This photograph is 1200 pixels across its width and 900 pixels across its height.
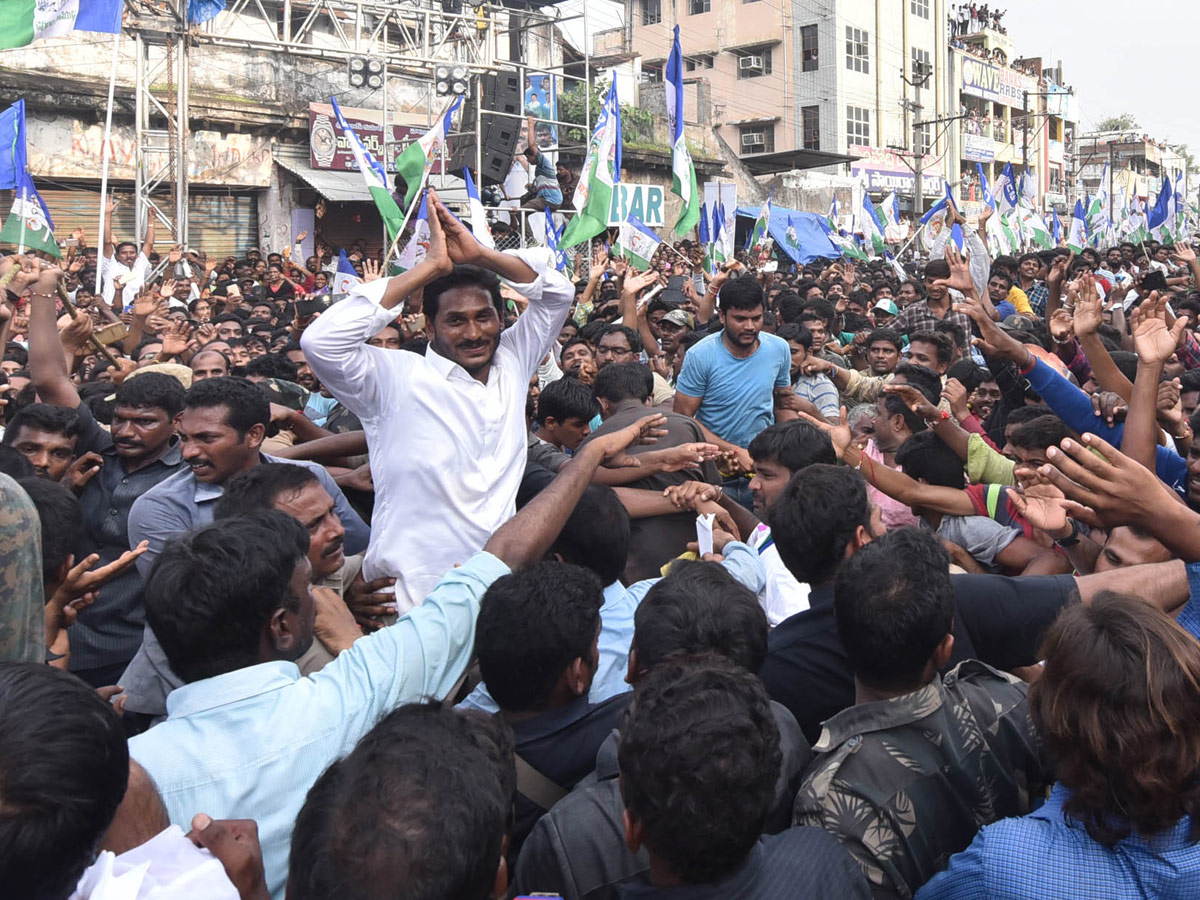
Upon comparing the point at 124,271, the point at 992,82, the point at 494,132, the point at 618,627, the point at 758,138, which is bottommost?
the point at 618,627

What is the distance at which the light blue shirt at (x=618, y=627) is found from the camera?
8.06 feet

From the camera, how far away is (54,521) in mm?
2645

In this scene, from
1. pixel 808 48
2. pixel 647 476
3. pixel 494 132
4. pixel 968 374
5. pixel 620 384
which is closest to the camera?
pixel 647 476

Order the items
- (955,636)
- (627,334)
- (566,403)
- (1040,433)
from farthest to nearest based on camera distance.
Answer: (627,334) → (566,403) → (1040,433) → (955,636)

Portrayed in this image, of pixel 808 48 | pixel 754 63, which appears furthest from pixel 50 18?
pixel 754 63

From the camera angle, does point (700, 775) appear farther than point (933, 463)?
No

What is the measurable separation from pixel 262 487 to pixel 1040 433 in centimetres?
263

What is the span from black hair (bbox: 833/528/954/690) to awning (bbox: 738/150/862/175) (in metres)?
28.4

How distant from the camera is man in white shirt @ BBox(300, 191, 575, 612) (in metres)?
2.89

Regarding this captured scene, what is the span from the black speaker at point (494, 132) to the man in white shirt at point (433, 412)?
13.1 meters

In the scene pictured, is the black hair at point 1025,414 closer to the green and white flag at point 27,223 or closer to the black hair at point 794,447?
the black hair at point 794,447

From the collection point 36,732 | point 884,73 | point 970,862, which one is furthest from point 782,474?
point 884,73

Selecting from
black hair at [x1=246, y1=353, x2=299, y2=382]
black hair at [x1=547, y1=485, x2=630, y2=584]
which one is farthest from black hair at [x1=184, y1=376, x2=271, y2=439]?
black hair at [x1=246, y1=353, x2=299, y2=382]

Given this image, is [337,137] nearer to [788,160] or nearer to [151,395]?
[151,395]
